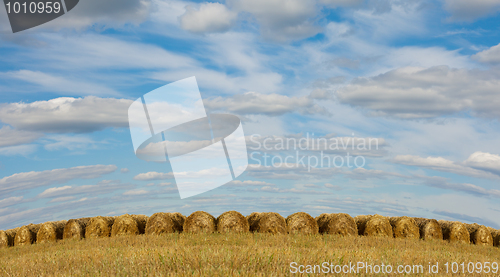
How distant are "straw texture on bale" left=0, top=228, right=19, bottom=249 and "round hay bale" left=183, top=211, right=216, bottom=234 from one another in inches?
318

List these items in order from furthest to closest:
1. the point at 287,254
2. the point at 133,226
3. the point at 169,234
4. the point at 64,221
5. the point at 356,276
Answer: the point at 64,221, the point at 133,226, the point at 169,234, the point at 287,254, the point at 356,276

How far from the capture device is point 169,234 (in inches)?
466

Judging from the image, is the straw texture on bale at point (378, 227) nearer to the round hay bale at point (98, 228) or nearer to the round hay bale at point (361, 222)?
the round hay bale at point (361, 222)

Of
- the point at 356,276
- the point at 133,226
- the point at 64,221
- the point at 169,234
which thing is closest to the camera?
the point at 356,276

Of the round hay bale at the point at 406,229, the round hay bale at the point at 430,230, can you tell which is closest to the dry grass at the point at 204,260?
the round hay bale at the point at 406,229

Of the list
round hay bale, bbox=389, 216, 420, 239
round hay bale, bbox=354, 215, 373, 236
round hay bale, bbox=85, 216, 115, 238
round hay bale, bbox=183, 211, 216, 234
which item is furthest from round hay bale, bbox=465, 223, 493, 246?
round hay bale, bbox=85, 216, 115, 238

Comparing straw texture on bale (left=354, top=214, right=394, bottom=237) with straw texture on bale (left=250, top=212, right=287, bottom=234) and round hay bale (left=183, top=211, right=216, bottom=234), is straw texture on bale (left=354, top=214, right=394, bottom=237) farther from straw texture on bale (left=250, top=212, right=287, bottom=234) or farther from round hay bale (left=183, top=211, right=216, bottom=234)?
round hay bale (left=183, top=211, right=216, bottom=234)

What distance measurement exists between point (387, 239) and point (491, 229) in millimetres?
6374

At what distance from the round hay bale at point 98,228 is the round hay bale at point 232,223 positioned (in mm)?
4246

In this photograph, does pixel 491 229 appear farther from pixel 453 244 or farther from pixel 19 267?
pixel 19 267

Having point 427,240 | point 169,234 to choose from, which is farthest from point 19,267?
point 427,240

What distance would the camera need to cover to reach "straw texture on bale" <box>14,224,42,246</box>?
1450 centimetres

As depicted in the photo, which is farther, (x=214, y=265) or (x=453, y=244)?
A: (x=453, y=244)

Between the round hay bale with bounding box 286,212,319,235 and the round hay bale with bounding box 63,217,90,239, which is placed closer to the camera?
the round hay bale with bounding box 286,212,319,235
